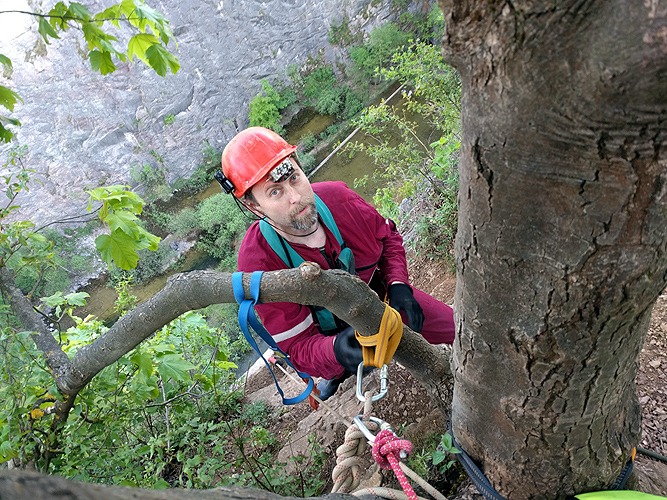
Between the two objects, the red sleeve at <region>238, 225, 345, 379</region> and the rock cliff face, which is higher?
the rock cliff face

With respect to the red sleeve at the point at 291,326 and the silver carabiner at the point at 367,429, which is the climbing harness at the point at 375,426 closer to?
the silver carabiner at the point at 367,429

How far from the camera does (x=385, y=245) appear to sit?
2.61m

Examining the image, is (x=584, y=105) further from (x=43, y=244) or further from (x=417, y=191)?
(x=417, y=191)

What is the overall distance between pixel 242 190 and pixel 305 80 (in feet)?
55.5

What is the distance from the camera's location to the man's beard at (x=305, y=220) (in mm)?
2094

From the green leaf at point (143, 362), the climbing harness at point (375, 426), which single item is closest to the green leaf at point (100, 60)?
the green leaf at point (143, 362)

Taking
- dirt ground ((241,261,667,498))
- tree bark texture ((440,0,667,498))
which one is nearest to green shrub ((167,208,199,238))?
dirt ground ((241,261,667,498))

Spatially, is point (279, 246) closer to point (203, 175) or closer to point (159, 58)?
point (159, 58)

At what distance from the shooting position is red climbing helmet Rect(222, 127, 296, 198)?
209 centimetres

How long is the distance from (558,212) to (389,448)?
91 centimetres

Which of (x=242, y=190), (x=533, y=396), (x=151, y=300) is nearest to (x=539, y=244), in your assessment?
(x=533, y=396)

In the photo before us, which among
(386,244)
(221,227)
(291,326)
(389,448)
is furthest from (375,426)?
(221,227)

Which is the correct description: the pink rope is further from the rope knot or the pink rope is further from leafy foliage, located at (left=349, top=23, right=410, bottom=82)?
leafy foliage, located at (left=349, top=23, right=410, bottom=82)

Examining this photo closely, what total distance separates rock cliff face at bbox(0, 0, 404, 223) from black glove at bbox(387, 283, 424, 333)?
16.1 m
